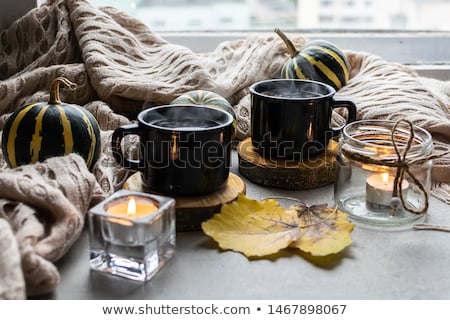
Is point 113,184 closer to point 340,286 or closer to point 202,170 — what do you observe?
point 202,170

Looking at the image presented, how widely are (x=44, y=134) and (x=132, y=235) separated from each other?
23 cm

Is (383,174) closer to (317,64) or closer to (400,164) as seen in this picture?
(400,164)

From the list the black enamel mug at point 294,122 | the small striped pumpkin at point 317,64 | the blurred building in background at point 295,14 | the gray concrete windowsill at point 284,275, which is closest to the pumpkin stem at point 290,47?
the small striped pumpkin at point 317,64

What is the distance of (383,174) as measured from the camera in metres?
0.76

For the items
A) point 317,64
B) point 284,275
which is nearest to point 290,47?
point 317,64

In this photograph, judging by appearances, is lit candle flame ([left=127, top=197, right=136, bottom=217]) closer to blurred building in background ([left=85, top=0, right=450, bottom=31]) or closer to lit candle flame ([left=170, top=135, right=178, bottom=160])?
lit candle flame ([left=170, top=135, right=178, bottom=160])

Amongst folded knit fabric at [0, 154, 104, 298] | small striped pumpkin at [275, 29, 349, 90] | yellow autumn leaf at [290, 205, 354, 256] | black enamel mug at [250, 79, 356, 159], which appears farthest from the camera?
small striped pumpkin at [275, 29, 349, 90]

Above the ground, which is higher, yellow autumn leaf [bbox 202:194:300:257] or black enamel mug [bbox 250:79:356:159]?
black enamel mug [bbox 250:79:356:159]

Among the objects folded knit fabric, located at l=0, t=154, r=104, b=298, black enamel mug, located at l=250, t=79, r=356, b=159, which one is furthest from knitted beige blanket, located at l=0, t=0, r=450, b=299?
black enamel mug, located at l=250, t=79, r=356, b=159

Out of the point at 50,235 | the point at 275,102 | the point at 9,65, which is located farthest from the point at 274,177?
the point at 9,65

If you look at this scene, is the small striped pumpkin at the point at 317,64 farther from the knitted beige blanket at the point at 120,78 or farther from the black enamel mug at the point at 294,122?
the black enamel mug at the point at 294,122

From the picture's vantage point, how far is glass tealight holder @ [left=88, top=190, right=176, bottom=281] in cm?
63

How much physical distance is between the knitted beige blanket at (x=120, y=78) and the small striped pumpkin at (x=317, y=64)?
0.03m

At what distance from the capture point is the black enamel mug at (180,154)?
2.35ft
